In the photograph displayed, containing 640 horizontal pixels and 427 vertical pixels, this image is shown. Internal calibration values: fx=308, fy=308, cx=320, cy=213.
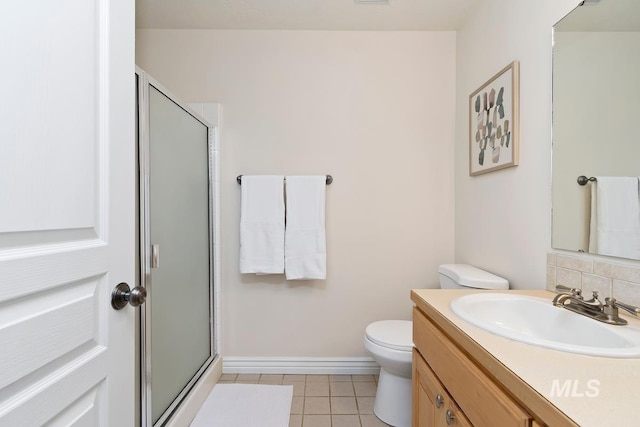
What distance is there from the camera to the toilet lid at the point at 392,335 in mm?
1482

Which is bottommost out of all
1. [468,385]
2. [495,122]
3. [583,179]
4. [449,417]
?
[449,417]

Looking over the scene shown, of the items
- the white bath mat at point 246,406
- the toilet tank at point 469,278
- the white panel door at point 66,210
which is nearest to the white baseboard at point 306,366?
the white bath mat at point 246,406

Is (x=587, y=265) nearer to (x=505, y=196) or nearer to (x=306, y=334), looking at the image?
(x=505, y=196)

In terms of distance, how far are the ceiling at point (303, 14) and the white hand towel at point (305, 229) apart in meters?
0.97

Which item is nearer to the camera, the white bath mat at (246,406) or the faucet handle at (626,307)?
the faucet handle at (626,307)

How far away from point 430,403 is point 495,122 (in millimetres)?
1313

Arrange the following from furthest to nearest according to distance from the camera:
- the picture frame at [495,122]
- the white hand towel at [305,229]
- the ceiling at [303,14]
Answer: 1. the white hand towel at [305,229]
2. the ceiling at [303,14]
3. the picture frame at [495,122]

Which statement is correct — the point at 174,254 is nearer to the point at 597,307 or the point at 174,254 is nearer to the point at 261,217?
the point at 261,217

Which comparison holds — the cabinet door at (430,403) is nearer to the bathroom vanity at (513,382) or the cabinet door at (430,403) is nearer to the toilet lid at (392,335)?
the bathroom vanity at (513,382)

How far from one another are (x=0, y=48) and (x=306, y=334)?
6.34ft

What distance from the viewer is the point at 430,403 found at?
1.03 meters

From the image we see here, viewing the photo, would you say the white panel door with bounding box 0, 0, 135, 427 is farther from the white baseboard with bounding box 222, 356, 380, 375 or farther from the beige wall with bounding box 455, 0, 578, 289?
the beige wall with bounding box 455, 0, 578, 289

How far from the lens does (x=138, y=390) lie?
1.18 metres

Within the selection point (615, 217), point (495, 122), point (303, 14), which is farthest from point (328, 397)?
point (303, 14)
